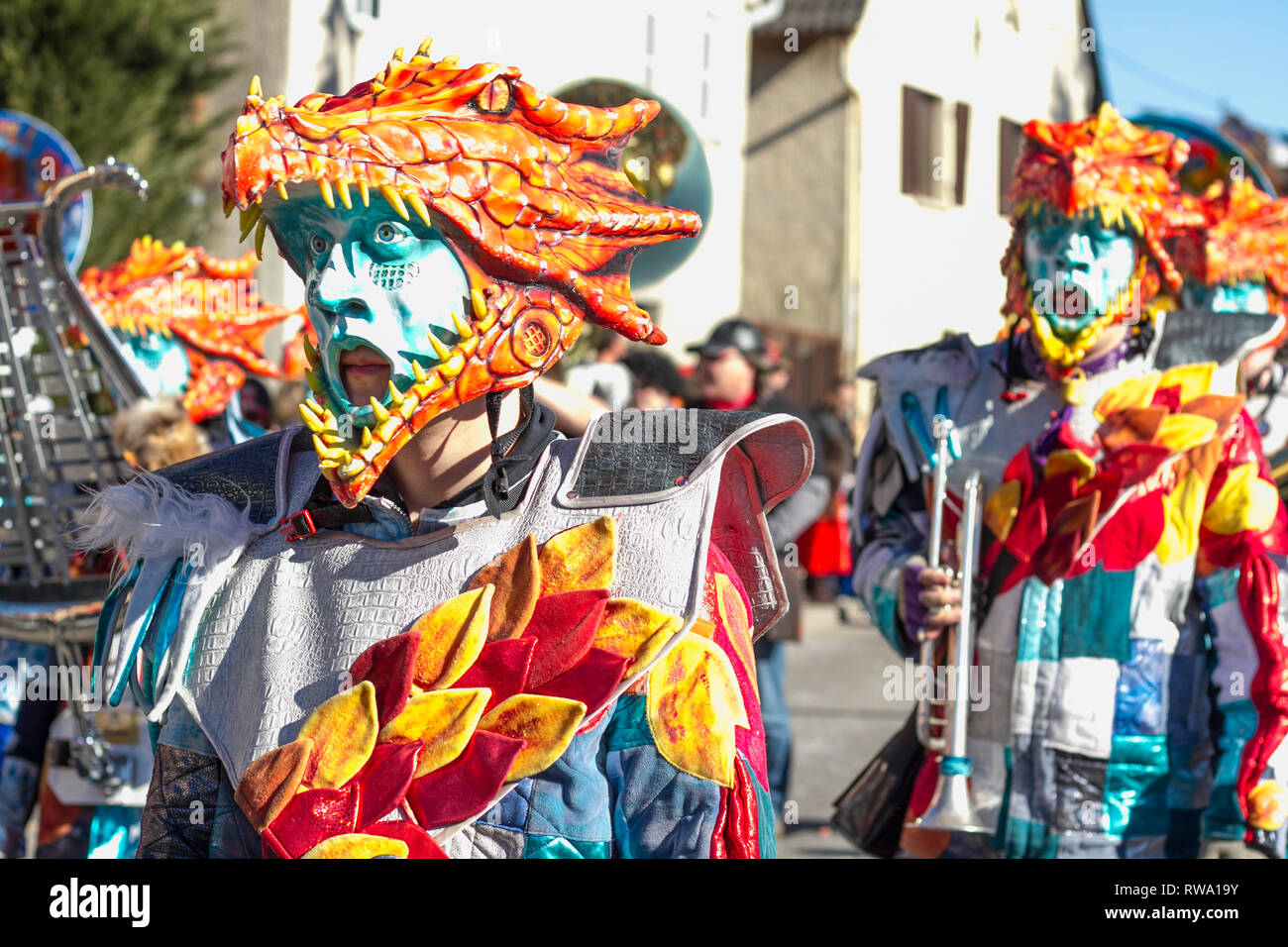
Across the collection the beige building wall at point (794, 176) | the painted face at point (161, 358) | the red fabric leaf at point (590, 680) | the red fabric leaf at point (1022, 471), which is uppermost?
the beige building wall at point (794, 176)

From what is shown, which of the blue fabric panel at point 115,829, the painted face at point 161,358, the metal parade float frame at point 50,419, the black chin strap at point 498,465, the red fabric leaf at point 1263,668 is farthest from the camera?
the painted face at point 161,358

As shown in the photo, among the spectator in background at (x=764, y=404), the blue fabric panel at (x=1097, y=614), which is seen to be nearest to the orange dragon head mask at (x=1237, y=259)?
the spectator in background at (x=764, y=404)

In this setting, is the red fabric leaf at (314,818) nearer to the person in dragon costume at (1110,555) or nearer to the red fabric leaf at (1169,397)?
the person in dragon costume at (1110,555)

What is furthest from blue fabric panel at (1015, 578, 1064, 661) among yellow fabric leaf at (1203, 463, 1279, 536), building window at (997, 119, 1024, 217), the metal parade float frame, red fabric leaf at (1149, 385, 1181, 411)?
the metal parade float frame

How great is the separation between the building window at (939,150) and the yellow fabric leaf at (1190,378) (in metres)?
0.95

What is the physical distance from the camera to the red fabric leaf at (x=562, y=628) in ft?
6.34

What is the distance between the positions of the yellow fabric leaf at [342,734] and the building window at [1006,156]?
2204mm

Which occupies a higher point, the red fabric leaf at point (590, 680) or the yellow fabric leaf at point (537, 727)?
the red fabric leaf at point (590, 680)

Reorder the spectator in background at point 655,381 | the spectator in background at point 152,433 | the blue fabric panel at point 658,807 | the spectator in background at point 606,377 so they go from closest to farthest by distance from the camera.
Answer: the blue fabric panel at point 658,807 → the spectator in background at point 152,433 → the spectator in background at point 655,381 → the spectator in background at point 606,377

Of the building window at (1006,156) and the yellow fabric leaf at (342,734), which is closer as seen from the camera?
the yellow fabric leaf at (342,734)
